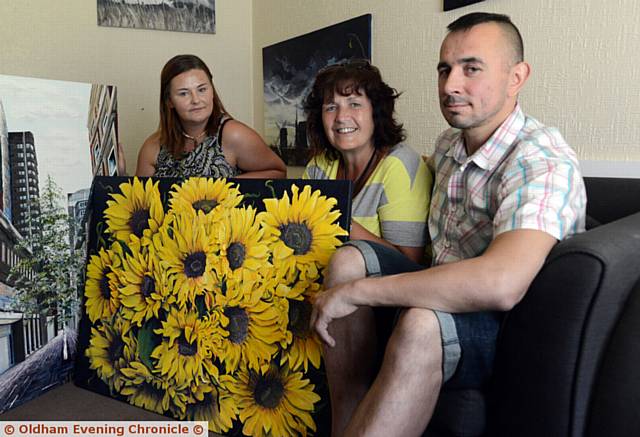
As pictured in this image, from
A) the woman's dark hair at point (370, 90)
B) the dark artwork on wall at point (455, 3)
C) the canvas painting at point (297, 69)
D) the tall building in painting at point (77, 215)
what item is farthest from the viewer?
the canvas painting at point (297, 69)

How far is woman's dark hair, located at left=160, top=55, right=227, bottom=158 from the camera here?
2334 mm

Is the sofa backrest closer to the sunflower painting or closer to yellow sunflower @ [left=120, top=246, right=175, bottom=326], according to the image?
the sunflower painting

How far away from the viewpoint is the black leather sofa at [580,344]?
104 cm

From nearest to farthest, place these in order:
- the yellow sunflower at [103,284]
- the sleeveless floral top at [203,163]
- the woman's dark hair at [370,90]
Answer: the woman's dark hair at [370,90] < the yellow sunflower at [103,284] < the sleeveless floral top at [203,163]

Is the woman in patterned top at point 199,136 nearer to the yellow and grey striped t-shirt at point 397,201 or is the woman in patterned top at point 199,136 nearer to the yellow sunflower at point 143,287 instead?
the yellow sunflower at point 143,287

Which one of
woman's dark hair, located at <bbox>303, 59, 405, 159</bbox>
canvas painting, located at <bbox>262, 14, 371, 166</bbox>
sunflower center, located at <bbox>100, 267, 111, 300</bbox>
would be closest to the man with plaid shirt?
woman's dark hair, located at <bbox>303, 59, 405, 159</bbox>

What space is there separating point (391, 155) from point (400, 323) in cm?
67

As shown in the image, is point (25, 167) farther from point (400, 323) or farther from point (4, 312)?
point (400, 323)

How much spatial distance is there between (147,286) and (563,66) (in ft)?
4.96

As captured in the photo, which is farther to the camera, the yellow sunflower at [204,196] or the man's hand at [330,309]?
the yellow sunflower at [204,196]

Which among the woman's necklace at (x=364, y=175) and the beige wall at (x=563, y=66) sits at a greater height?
the beige wall at (x=563, y=66)

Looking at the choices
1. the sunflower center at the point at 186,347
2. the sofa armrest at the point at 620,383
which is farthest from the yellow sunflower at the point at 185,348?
the sofa armrest at the point at 620,383

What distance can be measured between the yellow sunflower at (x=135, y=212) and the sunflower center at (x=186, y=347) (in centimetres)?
34

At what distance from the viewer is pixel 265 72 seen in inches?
141
